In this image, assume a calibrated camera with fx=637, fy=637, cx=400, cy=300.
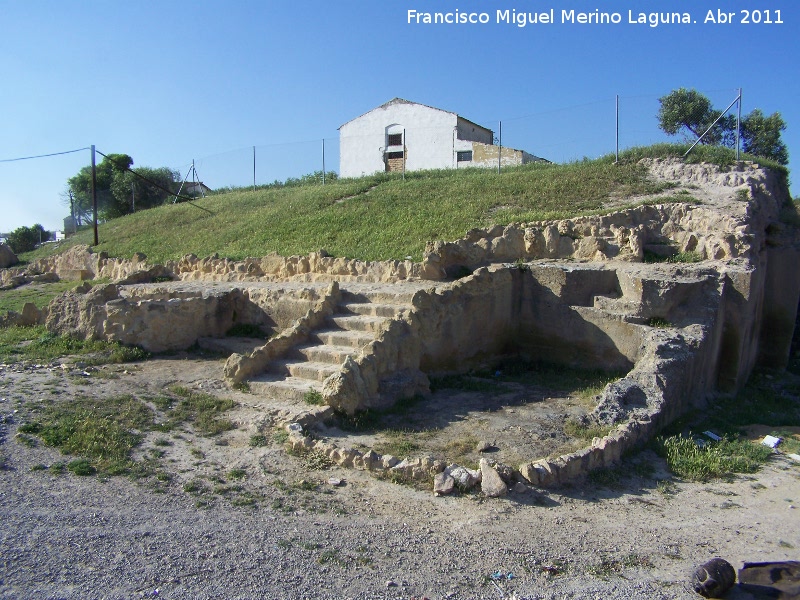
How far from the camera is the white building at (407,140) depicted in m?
27.9

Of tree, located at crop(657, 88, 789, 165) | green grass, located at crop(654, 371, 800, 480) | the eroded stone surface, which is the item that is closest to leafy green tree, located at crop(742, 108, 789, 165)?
tree, located at crop(657, 88, 789, 165)

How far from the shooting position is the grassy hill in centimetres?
1420

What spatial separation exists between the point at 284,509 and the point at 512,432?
2799 mm

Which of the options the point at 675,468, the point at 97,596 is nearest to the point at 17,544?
the point at 97,596

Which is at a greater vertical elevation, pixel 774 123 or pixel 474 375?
pixel 774 123

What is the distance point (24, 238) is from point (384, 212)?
67.8 feet

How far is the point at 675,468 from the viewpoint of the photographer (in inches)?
236

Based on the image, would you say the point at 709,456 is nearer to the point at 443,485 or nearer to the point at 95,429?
the point at 443,485

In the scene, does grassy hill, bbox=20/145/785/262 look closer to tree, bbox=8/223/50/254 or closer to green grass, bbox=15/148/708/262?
green grass, bbox=15/148/708/262

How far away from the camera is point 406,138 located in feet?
97.0

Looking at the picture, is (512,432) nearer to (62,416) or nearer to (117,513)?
(117,513)

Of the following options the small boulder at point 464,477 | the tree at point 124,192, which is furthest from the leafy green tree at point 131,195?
the small boulder at point 464,477

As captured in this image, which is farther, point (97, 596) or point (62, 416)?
point (62, 416)

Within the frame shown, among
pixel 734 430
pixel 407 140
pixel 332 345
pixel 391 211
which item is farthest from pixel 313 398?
pixel 407 140
